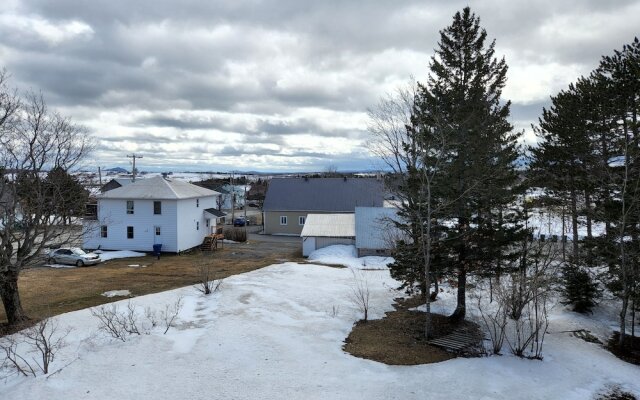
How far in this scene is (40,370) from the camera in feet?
40.5

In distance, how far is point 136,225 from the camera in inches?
1481

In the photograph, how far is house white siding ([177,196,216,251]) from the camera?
123 ft

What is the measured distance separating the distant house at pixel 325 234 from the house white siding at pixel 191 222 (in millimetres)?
11264

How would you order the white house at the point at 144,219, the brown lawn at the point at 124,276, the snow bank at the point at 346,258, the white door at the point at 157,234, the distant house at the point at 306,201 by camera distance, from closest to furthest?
1. the brown lawn at the point at 124,276
2. the snow bank at the point at 346,258
3. the white house at the point at 144,219
4. the white door at the point at 157,234
5. the distant house at the point at 306,201

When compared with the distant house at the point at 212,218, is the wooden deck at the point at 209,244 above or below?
below

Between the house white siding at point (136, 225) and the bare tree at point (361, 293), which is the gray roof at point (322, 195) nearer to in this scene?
the house white siding at point (136, 225)

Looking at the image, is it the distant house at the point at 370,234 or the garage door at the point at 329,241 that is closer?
the distant house at the point at 370,234

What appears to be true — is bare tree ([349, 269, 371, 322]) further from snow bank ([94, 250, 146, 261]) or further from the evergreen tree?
snow bank ([94, 250, 146, 261])

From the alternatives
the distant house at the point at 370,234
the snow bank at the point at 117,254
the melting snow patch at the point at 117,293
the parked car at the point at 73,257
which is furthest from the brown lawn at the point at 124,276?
the distant house at the point at 370,234

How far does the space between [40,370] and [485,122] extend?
18.1m

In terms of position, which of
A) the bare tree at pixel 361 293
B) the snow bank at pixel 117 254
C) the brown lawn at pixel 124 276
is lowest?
the bare tree at pixel 361 293

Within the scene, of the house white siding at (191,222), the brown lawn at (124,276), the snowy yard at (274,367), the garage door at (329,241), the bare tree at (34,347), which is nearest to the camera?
the snowy yard at (274,367)

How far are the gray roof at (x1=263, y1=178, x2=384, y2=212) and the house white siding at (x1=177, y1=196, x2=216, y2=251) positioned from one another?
31.8 feet

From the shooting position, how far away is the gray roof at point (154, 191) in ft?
122
